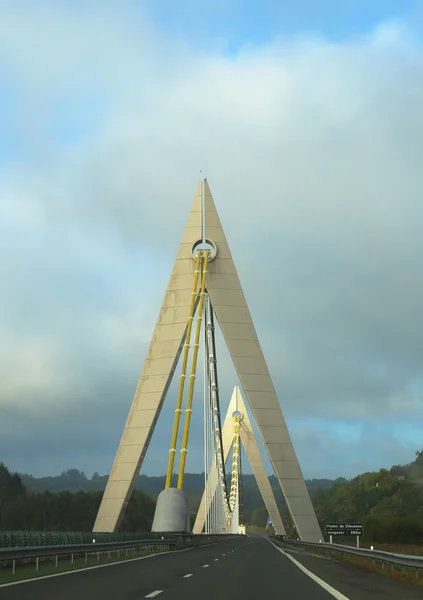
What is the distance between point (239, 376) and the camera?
2474 inches

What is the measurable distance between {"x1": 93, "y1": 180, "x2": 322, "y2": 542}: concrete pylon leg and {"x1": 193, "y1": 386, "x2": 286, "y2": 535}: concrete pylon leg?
51555mm

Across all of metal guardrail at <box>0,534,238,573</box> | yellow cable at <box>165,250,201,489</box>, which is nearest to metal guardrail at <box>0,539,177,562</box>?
metal guardrail at <box>0,534,238,573</box>

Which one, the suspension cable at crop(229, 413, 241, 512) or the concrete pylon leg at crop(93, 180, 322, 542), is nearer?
the concrete pylon leg at crop(93, 180, 322, 542)

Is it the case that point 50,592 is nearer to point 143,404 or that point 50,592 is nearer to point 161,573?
point 161,573

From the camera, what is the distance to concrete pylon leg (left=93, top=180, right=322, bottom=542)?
5997 centimetres

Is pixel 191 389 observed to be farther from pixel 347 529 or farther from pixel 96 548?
pixel 96 548

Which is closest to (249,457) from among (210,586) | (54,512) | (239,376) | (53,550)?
(54,512)

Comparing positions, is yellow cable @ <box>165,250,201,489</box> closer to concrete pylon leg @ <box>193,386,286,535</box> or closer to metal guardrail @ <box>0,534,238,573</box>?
metal guardrail @ <box>0,534,238,573</box>

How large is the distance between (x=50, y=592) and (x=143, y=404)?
4609 centimetres

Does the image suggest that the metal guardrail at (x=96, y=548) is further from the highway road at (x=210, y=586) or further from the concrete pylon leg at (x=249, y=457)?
the concrete pylon leg at (x=249, y=457)


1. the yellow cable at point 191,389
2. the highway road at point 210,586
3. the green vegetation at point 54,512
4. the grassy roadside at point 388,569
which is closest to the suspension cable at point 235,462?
the green vegetation at point 54,512

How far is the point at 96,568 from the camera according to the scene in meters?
24.5

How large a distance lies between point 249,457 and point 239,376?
74.2 m

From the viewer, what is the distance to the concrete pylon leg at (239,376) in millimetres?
59969
